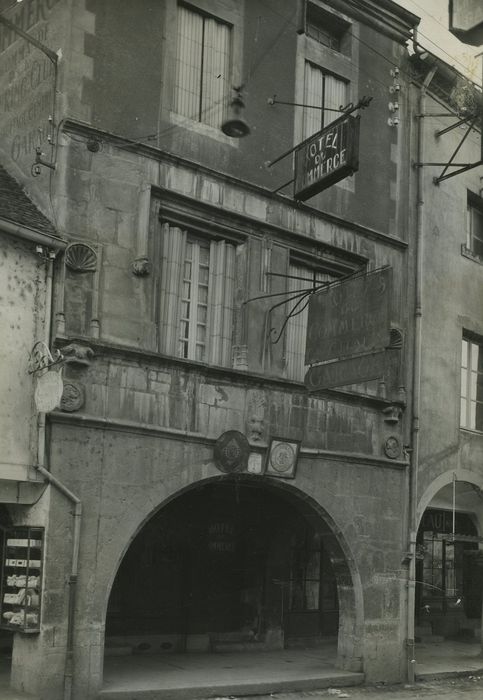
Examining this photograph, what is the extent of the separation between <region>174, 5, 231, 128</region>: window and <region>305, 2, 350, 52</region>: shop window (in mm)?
2210

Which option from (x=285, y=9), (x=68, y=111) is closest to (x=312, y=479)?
(x=68, y=111)

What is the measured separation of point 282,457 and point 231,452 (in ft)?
3.30

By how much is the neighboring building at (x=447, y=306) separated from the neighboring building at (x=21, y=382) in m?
7.35

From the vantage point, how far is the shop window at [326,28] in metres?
14.9

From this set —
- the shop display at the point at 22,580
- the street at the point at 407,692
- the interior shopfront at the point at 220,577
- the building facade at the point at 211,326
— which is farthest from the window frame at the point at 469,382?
the shop display at the point at 22,580

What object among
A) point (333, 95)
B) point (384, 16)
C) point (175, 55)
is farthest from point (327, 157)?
point (384, 16)

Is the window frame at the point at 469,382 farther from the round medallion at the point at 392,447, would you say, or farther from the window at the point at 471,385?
the round medallion at the point at 392,447

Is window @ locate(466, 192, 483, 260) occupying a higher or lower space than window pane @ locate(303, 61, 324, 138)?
lower

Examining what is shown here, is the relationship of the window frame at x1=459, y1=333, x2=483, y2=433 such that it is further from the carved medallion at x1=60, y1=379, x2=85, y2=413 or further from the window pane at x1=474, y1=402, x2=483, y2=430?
the carved medallion at x1=60, y1=379, x2=85, y2=413

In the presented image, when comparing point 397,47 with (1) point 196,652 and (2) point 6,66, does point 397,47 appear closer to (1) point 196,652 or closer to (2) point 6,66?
(2) point 6,66

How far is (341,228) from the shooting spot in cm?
1460

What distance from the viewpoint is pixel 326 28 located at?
15.4m

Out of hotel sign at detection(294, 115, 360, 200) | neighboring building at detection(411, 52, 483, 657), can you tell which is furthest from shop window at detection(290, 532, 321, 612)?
hotel sign at detection(294, 115, 360, 200)

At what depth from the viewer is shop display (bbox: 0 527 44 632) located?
10188 millimetres
